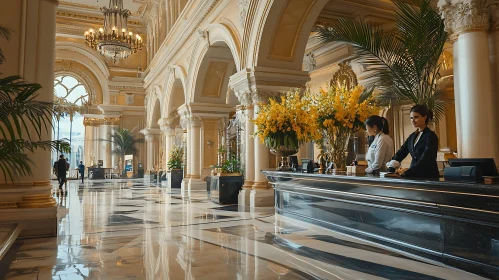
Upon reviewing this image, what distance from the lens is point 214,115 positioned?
13.5m

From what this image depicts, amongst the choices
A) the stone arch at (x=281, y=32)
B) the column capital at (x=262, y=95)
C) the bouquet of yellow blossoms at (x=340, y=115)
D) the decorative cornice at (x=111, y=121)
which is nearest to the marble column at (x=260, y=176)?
the column capital at (x=262, y=95)

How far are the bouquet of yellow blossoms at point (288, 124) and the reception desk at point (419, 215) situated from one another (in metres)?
1.00

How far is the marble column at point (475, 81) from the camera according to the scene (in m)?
4.29

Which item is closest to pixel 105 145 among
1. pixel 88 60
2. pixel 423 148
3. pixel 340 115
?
pixel 88 60

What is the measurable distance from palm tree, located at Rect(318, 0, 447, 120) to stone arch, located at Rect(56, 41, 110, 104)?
846 inches

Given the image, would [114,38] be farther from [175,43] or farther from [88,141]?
[88,141]

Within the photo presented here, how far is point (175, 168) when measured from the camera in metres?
15.5

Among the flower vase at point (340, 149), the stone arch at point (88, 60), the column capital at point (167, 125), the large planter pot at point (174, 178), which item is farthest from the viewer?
the stone arch at point (88, 60)

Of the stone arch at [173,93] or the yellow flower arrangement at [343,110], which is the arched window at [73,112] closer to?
the stone arch at [173,93]

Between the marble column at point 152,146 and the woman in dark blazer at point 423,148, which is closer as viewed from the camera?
the woman in dark blazer at point 423,148

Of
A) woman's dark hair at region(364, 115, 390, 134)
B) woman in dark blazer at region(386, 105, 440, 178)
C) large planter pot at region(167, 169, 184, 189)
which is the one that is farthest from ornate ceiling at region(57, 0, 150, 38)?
woman in dark blazer at region(386, 105, 440, 178)

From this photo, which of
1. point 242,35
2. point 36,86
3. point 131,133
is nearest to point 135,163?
point 131,133

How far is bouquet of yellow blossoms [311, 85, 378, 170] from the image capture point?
530 cm

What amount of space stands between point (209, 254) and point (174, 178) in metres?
11.3
